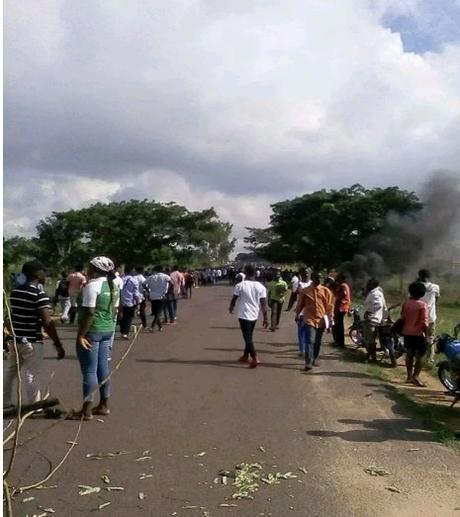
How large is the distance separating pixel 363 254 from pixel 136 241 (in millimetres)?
19475

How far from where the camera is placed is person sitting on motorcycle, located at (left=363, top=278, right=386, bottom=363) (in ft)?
38.6

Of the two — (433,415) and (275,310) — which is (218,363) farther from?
(275,310)

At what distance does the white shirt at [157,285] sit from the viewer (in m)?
15.6

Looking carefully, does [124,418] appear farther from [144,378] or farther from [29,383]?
[144,378]

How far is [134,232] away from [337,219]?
54.7 feet

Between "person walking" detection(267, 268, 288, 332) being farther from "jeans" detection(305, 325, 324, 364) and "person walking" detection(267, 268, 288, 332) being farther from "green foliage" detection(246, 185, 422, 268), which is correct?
"green foliage" detection(246, 185, 422, 268)

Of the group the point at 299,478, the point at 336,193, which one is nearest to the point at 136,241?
the point at 336,193

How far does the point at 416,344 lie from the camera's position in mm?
9438

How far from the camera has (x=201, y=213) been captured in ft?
177

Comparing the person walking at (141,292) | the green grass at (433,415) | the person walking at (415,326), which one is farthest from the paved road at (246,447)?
the person walking at (141,292)

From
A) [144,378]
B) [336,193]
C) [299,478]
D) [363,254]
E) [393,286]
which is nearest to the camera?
[299,478]

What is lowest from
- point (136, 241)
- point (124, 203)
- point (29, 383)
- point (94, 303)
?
point (29, 383)

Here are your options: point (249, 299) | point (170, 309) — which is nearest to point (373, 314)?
point (249, 299)

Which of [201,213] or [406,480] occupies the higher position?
[201,213]
